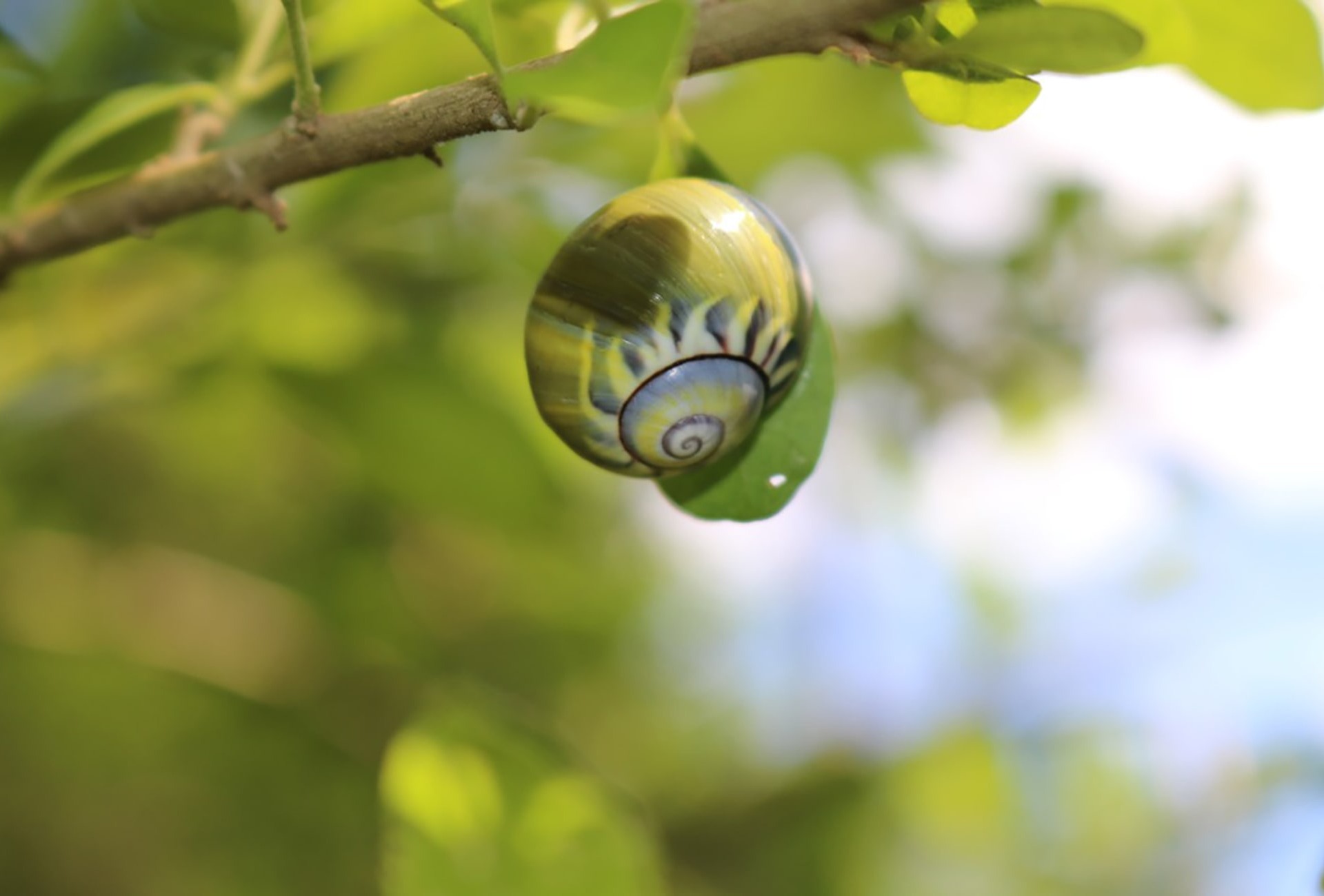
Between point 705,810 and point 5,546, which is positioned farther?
point 705,810

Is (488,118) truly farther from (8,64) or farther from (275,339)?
(275,339)

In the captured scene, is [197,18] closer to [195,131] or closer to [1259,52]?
[195,131]

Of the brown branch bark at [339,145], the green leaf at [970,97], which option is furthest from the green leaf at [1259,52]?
the brown branch bark at [339,145]

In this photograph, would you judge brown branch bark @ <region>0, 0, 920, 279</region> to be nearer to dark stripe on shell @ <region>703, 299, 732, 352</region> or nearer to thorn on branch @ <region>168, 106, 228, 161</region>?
thorn on branch @ <region>168, 106, 228, 161</region>

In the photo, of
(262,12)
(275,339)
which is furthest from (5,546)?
(262,12)

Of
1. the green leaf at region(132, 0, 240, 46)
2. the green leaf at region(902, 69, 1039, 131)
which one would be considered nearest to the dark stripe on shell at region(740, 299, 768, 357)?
the green leaf at region(902, 69, 1039, 131)

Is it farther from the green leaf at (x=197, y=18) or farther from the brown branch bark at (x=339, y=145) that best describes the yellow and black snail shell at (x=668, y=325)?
the green leaf at (x=197, y=18)
